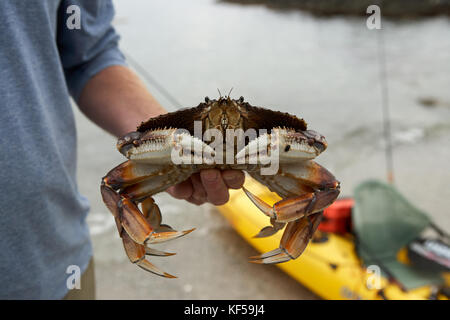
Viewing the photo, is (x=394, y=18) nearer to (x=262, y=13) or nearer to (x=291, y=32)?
(x=291, y=32)

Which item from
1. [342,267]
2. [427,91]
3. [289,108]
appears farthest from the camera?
[427,91]

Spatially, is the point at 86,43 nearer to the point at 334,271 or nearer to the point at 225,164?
the point at 225,164

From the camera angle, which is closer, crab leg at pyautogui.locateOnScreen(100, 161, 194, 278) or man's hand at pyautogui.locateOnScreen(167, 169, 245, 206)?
crab leg at pyautogui.locateOnScreen(100, 161, 194, 278)

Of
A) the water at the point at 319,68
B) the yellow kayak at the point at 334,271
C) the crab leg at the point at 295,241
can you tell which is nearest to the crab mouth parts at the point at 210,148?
the crab leg at the point at 295,241

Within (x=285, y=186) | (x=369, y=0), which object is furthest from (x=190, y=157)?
(x=369, y=0)

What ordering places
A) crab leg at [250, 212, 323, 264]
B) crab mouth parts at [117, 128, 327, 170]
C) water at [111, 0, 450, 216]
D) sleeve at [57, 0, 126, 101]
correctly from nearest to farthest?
crab mouth parts at [117, 128, 327, 170]
crab leg at [250, 212, 323, 264]
sleeve at [57, 0, 126, 101]
water at [111, 0, 450, 216]

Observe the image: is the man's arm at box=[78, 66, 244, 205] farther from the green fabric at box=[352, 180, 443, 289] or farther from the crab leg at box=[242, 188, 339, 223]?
the green fabric at box=[352, 180, 443, 289]

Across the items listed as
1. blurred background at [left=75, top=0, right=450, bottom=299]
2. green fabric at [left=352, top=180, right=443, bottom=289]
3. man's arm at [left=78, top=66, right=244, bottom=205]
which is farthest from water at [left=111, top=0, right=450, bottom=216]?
man's arm at [left=78, top=66, right=244, bottom=205]
